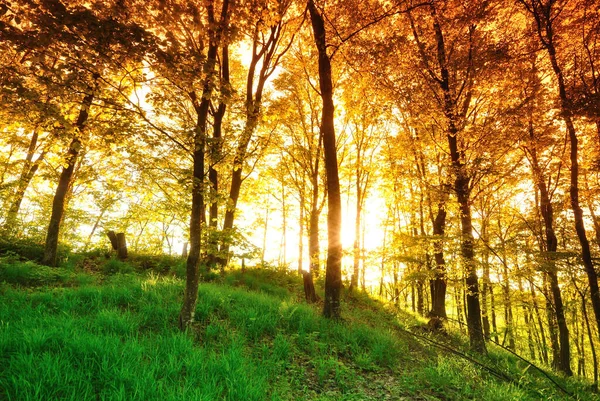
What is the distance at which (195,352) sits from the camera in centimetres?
409

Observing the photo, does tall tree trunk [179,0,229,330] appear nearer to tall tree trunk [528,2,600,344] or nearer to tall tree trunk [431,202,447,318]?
tall tree trunk [431,202,447,318]

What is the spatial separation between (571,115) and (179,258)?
14360 mm

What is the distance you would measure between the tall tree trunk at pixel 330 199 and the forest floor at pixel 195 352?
2.31 feet

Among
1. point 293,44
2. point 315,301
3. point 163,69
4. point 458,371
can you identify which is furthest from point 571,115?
point 293,44

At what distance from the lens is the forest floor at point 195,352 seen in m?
3.17

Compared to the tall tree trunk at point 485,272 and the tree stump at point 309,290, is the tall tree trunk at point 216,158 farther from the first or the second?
the tall tree trunk at point 485,272

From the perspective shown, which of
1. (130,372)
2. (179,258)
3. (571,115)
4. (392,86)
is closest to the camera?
(130,372)

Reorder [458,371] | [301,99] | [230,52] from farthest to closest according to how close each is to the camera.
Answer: [230,52] → [301,99] → [458,371]

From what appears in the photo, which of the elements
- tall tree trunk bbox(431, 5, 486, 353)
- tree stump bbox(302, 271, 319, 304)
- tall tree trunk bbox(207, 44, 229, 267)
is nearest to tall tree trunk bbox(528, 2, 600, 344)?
tall tree trunk bbox(431, 5, 486, 353)

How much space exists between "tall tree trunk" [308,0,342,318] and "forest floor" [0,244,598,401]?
70 centimetres

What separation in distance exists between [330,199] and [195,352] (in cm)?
502

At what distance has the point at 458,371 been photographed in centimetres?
599

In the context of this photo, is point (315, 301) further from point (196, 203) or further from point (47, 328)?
point (47, 328)

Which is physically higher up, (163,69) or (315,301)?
(163,69)
